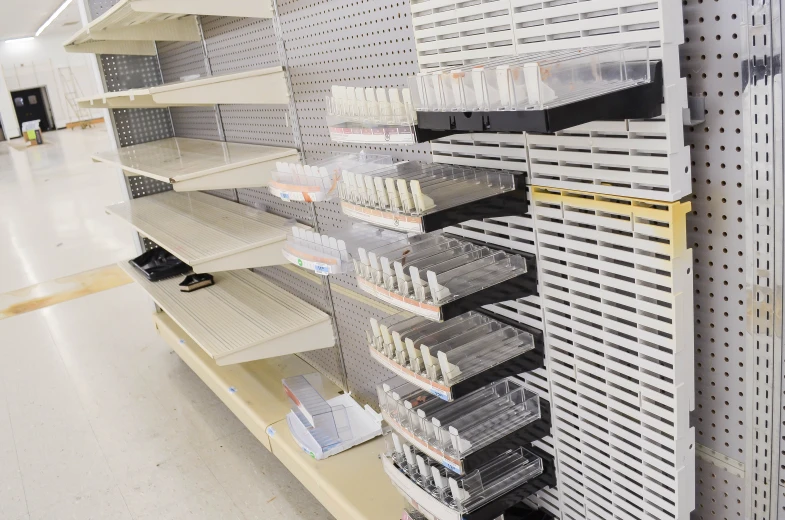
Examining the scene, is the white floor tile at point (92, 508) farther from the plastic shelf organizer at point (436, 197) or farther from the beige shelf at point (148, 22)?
the beige shelf at point (148, 22)

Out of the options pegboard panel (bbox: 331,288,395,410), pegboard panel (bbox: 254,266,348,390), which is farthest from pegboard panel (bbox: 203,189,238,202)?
pegboard panel (bbox: 331,288,395,410)

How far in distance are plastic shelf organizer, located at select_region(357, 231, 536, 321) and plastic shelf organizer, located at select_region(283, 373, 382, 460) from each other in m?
1.13

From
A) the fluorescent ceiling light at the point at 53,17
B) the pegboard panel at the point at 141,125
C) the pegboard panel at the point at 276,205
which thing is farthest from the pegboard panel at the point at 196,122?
the fluorescent ceiling light at the point at 53,17

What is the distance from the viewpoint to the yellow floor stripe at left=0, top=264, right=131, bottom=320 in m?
6.84

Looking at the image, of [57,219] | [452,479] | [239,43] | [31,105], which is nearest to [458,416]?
[452,479]

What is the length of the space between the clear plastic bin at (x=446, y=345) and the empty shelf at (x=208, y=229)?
4.07ft

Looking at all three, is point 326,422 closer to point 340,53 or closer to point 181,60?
point 340,53

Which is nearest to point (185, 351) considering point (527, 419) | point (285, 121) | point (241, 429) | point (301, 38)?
point (241, 429)

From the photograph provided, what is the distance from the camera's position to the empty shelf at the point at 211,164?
10.4ft

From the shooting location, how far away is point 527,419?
2.09m

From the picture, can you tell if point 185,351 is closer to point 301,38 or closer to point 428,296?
point 301,38

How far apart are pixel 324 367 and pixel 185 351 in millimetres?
1085

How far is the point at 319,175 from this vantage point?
2.57m

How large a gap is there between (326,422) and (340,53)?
62.9 inches
